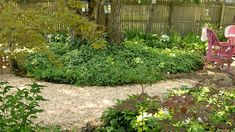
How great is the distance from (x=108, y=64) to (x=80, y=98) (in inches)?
66.2

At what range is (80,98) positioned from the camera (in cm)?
586

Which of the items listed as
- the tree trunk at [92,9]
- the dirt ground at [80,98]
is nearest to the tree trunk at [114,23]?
the tree trunk at [92,9]

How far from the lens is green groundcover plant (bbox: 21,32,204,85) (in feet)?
22.4

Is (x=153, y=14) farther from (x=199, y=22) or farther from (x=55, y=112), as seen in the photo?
(x=55, y=112)

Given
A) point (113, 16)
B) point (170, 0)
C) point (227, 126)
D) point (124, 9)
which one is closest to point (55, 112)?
point (227, 126)

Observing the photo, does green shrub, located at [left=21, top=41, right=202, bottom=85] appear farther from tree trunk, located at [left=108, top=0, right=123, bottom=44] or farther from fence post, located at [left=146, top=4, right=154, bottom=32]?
fence post, located at [left=146, top=4, right=154, bottom=32]

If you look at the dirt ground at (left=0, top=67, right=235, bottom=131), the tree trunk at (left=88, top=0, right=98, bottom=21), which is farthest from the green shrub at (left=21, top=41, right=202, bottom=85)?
the tree trunk at (left=88, top=0, right=98, bottom=21)

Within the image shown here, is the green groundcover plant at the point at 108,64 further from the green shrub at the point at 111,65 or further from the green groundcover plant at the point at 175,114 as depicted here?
the green groundcover plant at the point at 175,114

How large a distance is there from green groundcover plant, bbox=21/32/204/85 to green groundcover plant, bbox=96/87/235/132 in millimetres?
2538

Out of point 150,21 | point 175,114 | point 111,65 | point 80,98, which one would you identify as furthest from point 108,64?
point 175,114

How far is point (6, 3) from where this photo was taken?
8.59ft

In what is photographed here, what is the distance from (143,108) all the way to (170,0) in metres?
8.96

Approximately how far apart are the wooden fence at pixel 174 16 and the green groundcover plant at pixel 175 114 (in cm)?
740

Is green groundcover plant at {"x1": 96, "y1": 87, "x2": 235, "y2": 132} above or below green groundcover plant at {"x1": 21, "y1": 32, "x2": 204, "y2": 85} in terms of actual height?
above
